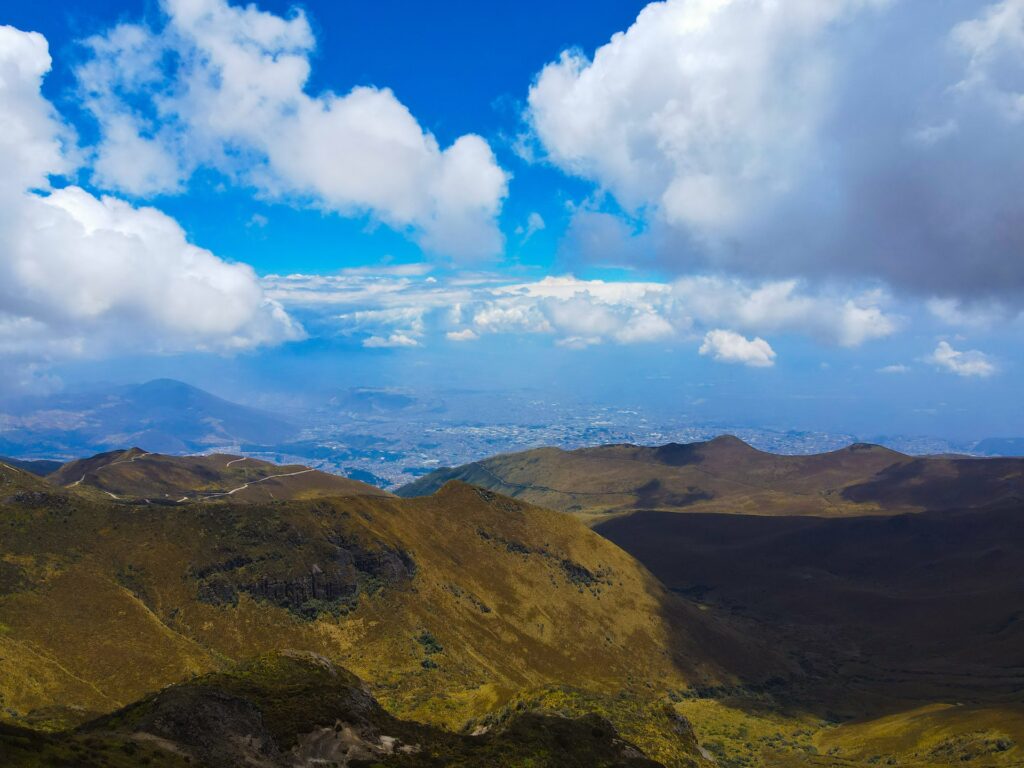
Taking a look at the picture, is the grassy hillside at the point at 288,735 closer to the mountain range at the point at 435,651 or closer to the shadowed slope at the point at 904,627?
the mountain range at the point at 435,651

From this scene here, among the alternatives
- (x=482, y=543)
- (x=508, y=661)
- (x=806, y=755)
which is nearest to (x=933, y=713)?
(x=806, y=755)

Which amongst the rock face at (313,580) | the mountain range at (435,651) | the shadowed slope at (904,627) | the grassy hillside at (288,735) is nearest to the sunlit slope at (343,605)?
the rock face at (313,580)

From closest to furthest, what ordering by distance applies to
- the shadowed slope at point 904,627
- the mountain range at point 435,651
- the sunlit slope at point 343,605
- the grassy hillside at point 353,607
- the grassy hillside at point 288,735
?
the grassy hillside at point 288,735 < the mountain range at point 435,651 < the grassy hillside at point 353,607 < the sunlit slope at point 343,605 < the shadowed slope at point 904,627

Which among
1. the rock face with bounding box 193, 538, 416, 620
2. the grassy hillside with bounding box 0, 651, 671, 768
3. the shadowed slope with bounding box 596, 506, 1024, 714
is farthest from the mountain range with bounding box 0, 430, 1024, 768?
the shadowed slope with bounding box 596, 506, 1024, 714

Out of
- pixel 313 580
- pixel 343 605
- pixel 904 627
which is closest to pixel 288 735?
pixel 343 605

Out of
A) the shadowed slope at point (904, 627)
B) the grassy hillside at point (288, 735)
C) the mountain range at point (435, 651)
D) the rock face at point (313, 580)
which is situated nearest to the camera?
the grassy hillside at point (288, 735)
